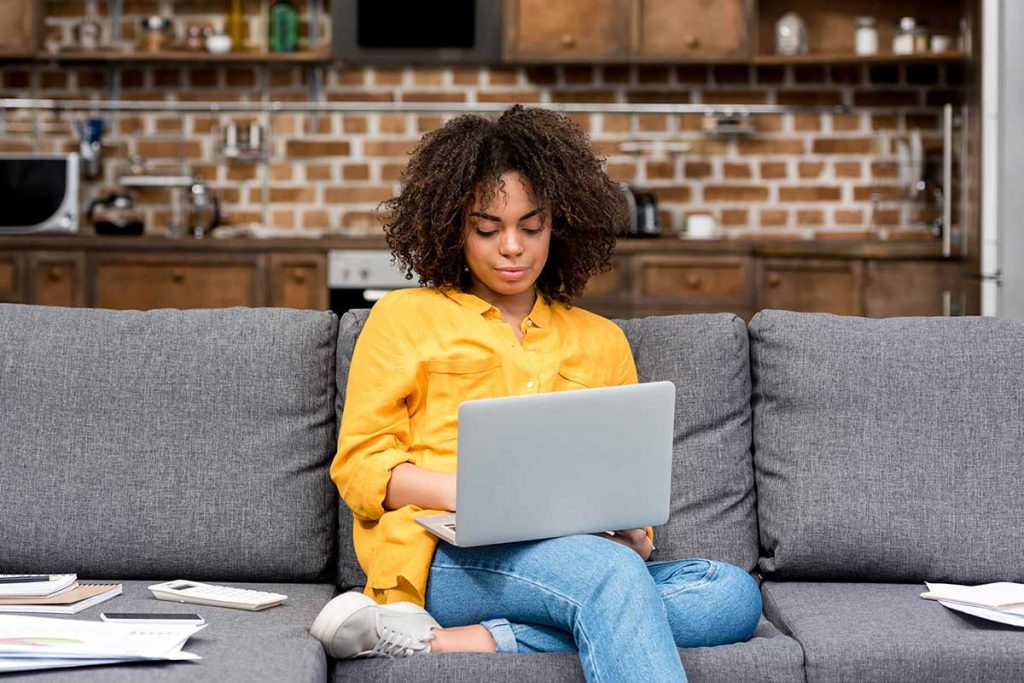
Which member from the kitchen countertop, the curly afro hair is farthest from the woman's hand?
the kitchen countertop

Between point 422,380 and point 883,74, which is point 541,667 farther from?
point 883,74

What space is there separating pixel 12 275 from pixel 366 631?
348 cm

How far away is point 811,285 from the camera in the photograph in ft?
14.7

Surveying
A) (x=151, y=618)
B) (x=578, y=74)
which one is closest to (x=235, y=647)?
(x=151, y=618)

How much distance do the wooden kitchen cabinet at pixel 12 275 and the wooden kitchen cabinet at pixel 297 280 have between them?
904mm

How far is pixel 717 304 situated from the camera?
4562 millimetres

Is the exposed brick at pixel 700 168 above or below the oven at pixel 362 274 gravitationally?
above

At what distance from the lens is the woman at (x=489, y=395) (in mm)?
1599

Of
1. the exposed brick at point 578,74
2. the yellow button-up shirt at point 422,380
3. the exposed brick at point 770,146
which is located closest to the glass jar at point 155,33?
the exposed brick at point 578,74

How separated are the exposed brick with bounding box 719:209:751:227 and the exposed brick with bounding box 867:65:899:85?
73cm

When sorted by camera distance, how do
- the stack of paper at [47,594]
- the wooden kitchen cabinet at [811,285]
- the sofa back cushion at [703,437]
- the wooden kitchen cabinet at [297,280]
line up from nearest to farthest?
the stack of paper at [47,594]
the sofa back cushion at [703,437]
the wooden kitchen cabinet at [811,285]
the wooden kitchen cabinet at [297,280]

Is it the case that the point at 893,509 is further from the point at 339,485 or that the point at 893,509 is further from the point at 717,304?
the point at 717,304

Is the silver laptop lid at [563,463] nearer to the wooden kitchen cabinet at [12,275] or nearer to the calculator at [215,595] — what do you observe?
the calculator at [215,595]

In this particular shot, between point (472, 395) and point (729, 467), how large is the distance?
46 centimetres
